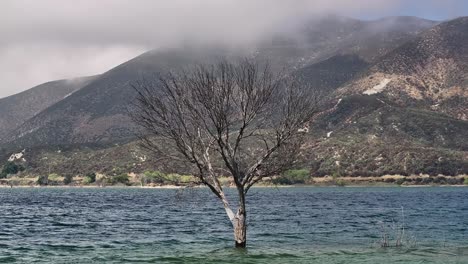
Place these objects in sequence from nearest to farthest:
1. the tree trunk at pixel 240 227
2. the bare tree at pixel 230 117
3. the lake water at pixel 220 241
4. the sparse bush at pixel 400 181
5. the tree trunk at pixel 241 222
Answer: the bare tree at pixel 230 117 < the tree trunk at pixel 241 222 < the tree trunk at pixel 240 227 < the lake water at pixel 220 241 < the sparse bush at pixel 400 181

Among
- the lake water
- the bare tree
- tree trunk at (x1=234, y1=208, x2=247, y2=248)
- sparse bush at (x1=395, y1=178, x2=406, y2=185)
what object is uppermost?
the bare tree

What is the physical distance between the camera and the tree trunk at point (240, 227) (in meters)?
32.0

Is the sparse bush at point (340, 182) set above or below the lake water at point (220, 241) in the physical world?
below

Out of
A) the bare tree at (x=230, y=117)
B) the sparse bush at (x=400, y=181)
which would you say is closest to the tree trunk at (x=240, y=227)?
the bare tree at (x=230, y=117)

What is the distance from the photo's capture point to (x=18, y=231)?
5109 centimetres

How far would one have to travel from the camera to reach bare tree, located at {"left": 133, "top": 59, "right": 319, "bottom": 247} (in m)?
31.7

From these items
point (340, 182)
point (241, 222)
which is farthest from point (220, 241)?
point (340, 182)

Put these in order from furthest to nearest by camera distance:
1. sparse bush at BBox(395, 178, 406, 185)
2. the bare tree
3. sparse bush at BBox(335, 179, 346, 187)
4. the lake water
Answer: sparse bush at BBox(335, 179, 346, 187) → sparse bush at BBox(395, 178, 406, 185) → the lake water → the bare tree

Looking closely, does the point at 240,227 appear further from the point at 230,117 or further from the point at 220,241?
the point at 220,241

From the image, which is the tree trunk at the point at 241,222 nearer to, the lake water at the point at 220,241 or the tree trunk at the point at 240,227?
the tree trunk at the point at 240,227

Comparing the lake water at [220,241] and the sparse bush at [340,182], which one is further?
the sparse bush at [340,182]

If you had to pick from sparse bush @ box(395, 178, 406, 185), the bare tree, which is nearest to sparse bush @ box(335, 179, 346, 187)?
sparse bush @ box(395, 178, 406, 185)

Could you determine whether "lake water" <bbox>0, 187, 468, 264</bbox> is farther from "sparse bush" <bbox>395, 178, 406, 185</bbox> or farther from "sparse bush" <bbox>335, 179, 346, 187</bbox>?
"sparse bush" <bbox>335, 179, 346, 187</bbox>

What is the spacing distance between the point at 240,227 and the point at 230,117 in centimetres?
626
